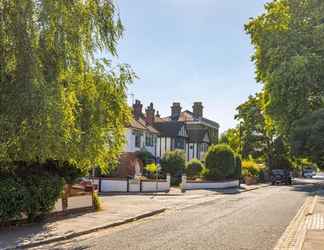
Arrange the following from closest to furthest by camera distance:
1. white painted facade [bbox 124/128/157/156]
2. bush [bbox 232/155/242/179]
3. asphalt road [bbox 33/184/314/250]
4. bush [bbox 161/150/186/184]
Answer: asphalt road [bbox 33/184/314/250]
bush [bbox 232/155/242/179]
bush [bbox 161/150/186/184]
white painted facade [bbox 124/128/157/156]

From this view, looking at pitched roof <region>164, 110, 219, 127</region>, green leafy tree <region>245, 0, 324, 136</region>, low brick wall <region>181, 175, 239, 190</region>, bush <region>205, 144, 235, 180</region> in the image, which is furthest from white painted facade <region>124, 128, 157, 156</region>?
green leafy tree <region>245, 0, 324, 136</region>

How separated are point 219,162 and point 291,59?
17.3 meters

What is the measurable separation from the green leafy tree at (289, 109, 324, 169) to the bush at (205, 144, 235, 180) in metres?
12.6

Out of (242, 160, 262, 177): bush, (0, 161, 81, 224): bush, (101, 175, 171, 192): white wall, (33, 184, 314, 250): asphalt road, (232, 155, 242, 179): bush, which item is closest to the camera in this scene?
(33, 184, 314, 250): asphalt road

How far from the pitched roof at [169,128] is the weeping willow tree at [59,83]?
2188 inches

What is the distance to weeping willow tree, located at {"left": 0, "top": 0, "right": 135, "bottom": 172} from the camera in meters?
12.9

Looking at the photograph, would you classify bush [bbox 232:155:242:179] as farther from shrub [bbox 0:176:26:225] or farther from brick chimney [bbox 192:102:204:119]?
shrub [bbox 0:176:26:225]

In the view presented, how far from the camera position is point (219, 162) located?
154ft

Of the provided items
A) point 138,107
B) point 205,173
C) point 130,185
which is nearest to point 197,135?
point 138,107

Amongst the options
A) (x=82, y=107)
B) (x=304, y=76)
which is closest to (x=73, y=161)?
A: (x=82, y=107)

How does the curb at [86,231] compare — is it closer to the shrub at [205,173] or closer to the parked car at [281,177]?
the shrub at [205,173]

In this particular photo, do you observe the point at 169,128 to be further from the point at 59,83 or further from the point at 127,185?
the point at 59,83

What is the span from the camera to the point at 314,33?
1283 inches

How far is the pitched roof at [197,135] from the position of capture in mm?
80125
